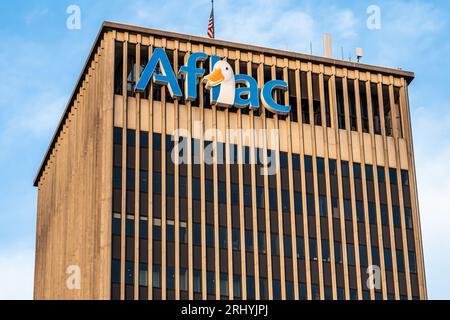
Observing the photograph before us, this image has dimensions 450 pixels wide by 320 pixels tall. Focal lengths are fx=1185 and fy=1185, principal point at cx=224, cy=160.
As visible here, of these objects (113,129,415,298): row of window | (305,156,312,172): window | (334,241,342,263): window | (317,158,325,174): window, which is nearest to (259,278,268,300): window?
(113,129,415,298): row of window

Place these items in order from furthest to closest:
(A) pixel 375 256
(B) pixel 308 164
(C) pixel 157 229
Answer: (B) pixel 308 164 → (A) pixel 375 256 → (C) pixel 157 229

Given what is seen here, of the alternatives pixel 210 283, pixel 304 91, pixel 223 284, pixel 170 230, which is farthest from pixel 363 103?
pixel 210 283

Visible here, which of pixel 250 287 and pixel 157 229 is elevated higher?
pixel 157 229

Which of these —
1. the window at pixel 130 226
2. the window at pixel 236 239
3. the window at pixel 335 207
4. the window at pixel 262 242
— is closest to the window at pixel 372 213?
the window at pixel 335 207

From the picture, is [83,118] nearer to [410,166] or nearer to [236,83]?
[236,83]

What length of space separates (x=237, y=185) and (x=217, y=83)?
10.6m

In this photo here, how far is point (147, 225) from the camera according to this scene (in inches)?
4230

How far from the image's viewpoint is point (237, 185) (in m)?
113

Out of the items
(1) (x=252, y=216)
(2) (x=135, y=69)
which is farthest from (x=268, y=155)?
(2) (x=135, y=69)

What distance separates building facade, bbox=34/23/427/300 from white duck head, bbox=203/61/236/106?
1.29m

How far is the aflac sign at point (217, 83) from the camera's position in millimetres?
114625

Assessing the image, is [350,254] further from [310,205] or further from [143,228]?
[143,228]

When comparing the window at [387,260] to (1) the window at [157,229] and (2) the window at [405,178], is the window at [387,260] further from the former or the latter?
(1) the window at [157,229]
